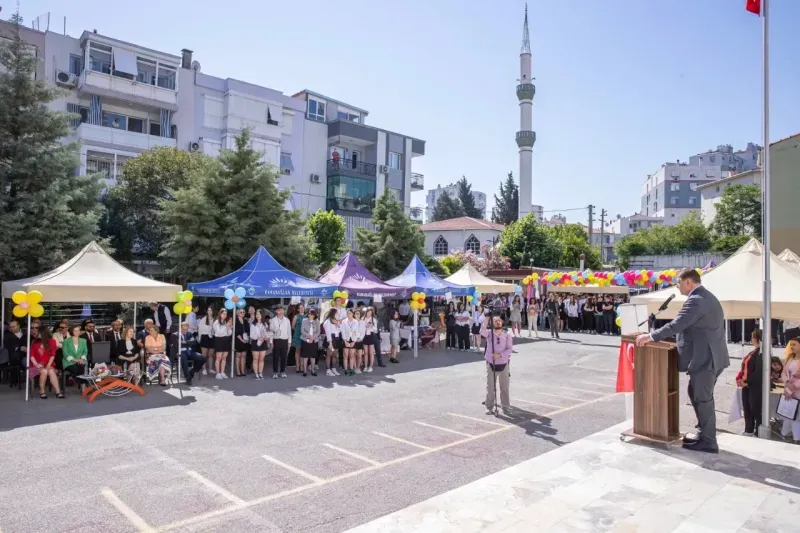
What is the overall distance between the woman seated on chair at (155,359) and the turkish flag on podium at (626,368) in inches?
378

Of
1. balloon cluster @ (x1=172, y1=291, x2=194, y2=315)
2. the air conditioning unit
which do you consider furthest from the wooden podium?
the air conditioning unit

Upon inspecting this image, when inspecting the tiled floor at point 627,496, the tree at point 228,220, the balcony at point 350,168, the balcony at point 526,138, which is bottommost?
the tiled floor at point 627,496

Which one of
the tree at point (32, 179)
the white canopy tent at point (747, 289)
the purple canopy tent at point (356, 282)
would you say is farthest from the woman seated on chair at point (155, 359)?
the white canopy tent at point (747, 289)

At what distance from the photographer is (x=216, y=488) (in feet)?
20.6

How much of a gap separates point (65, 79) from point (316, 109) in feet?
57.0

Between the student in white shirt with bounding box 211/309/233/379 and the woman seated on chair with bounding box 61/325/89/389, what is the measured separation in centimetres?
294

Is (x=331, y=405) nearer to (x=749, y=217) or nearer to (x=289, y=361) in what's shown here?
(x=289, y=361)

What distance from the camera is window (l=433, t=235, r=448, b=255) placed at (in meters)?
55.7

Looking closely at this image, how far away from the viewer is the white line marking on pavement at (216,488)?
594 cm

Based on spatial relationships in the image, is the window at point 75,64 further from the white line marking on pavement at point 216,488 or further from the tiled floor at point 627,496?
the tiled floor at point 627,496

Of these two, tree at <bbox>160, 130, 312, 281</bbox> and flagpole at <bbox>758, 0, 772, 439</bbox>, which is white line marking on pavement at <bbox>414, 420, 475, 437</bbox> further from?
tree at <bbox>160, 130, 312, 281</bbox>

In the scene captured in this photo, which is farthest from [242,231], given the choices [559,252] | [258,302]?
[559,252]

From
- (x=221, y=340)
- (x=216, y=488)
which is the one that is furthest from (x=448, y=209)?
(x=216, y=488)

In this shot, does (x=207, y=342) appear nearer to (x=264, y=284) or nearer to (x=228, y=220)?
(x=264, y=284)
